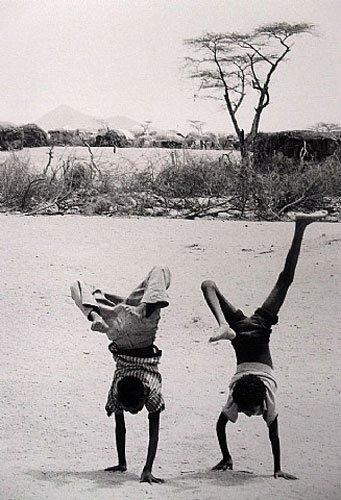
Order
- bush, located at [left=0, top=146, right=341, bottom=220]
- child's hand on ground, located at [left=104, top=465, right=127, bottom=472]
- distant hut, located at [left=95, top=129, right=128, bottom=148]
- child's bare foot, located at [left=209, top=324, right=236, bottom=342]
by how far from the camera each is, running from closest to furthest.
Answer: child's bare foot, located at [left=209, top=324, right=236, bottom=342], child's hand on ground, located at [left=104, top=465, right=127, bottom=472], bush, located at [left=0, top=146, right=341, bottom=220], distant hut, located at [left=95, top=129, right=128, bottom=148]

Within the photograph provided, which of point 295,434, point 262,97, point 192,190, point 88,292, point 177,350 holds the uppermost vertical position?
point 262,97

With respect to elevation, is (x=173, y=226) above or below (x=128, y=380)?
above

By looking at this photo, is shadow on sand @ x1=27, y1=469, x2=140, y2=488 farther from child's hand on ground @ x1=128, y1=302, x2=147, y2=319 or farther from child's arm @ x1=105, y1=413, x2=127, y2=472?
child's hand on ground @ x1=128, y1=302, x2=147, y2=319

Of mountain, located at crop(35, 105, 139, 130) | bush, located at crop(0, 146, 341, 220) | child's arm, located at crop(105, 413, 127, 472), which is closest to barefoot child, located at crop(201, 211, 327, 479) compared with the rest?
child's arm, located at crop(105, 413, 127, 472)

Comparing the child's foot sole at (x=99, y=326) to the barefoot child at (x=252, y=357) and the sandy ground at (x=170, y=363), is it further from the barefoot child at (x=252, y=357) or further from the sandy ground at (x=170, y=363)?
the sandy ground at (x=170, y=363)

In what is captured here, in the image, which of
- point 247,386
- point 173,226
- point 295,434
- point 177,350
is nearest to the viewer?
point 247,386

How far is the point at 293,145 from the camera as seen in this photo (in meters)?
3.16

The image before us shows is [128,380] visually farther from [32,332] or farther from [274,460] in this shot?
[32,332]

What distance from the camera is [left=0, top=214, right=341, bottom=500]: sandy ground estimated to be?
106 inches

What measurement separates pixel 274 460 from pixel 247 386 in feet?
0.79

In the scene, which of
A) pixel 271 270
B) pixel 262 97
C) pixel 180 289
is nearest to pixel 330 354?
pixel 271 270

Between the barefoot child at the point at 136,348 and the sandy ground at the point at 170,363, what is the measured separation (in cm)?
23

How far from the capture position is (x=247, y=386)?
2445 millimetres

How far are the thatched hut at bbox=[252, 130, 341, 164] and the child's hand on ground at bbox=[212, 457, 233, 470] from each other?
3.32 feet
